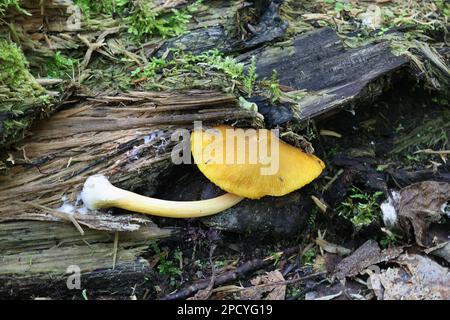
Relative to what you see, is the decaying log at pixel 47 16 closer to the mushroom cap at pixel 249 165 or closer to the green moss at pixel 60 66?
the green moss at pixel 60 66

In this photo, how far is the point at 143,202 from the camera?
3.54 metres

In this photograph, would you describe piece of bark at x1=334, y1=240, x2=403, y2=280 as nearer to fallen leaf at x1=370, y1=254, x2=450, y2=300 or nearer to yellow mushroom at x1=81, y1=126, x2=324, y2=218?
fallen leaf at x1=370, y1=254, x2=450, y2=300

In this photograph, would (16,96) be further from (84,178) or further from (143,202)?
(143,202)

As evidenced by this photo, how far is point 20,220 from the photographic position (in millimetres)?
3504

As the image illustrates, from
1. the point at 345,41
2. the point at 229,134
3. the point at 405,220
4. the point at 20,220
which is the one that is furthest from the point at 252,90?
the point at 20,220

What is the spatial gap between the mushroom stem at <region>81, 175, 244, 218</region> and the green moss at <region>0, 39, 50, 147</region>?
59 centimetres

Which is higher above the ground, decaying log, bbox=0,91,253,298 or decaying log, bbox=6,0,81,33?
decaying log, bbox=6,0,81,33

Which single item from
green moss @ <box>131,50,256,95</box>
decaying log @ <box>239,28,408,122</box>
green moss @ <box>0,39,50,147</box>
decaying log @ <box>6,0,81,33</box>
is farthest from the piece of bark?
decaying log @ <box>6,0,81,33</box>

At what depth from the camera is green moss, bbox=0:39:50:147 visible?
3.39m

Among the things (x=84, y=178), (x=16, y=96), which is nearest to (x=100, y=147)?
(x=84, y=178)

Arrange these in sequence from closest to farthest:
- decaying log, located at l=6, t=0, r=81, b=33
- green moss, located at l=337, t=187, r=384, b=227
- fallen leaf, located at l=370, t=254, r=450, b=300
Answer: fallen leaf, located at l=370, t=254, r=450, b=300 < green moss, located at l=337, t=187, r=384, b=227 < decaying log, located at l=6, t=0, r=81, b=33

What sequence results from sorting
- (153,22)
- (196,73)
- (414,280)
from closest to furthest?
(414,280), (196,73), (153,22)

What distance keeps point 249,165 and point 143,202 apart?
0.79 meters
